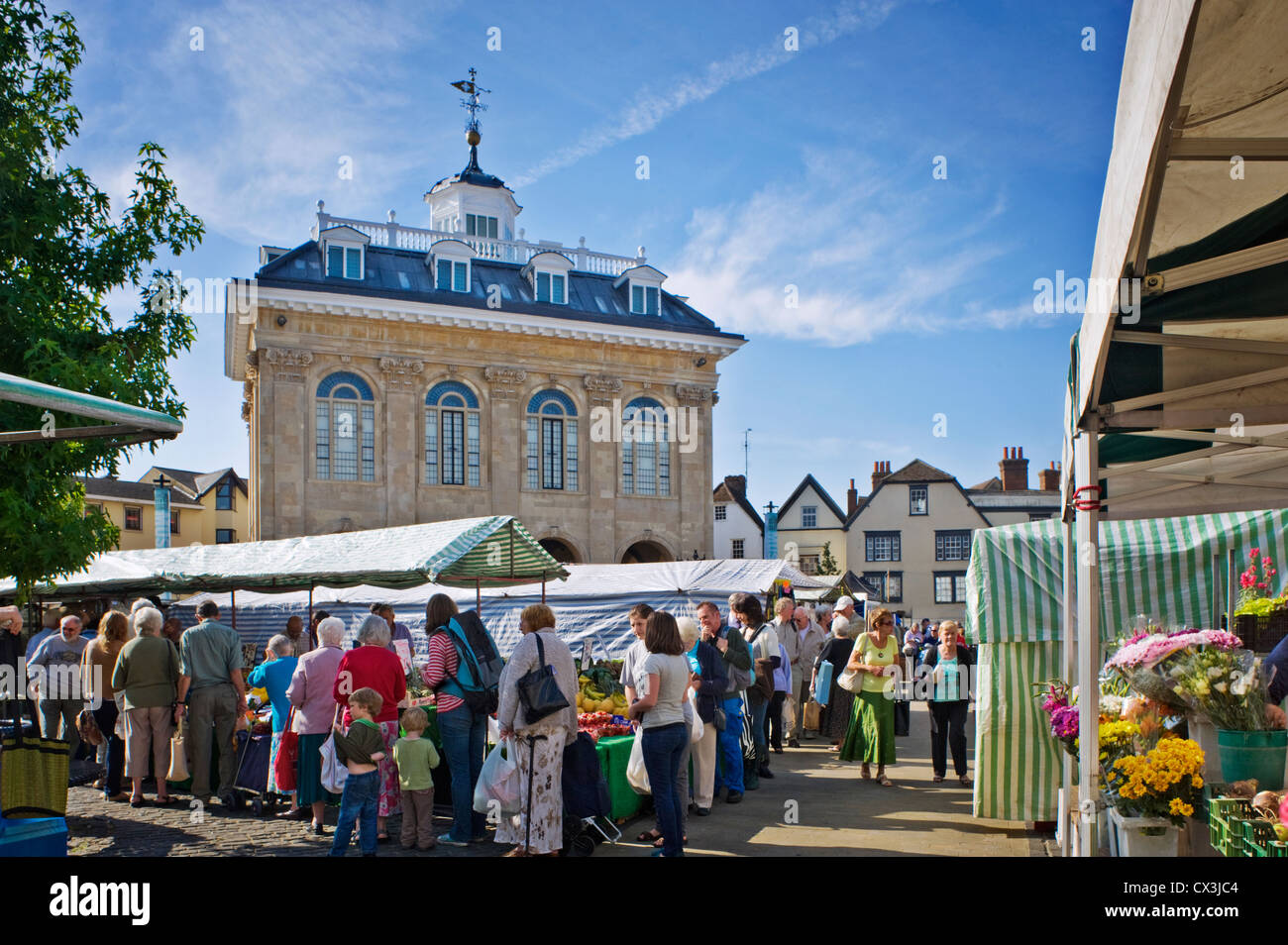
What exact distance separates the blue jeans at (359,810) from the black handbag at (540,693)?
4.26ft

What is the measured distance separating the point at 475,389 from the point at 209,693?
26.4m

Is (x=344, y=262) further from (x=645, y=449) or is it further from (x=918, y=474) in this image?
(x=918, y=474)

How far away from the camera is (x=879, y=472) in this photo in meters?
61.3

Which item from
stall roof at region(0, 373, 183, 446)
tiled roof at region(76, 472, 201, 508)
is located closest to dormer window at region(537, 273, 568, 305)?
tiled roof at region(76, 472, 201, 508)

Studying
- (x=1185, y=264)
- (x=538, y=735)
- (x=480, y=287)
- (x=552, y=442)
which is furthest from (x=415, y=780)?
(x=480, y=287)

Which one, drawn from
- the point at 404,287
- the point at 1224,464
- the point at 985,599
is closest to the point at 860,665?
the point at 985,599

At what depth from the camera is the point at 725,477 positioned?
6350cm

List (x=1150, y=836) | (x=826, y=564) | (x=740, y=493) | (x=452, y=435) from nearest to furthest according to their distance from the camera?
(x=1150, y=836), (x=452, y=435), (x=826, y=564), (x=740, y=493)

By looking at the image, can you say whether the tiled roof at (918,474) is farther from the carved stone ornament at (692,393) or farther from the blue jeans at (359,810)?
the blue jeans at (359,810)

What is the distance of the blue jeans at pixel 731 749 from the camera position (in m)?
10.9

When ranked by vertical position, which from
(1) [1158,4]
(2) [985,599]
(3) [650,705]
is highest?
(1) [1158,4]

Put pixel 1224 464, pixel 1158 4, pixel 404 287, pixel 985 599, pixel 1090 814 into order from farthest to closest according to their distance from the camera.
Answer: pixel 404 287 < pixel 985 599 < pixel 1224 464 < pixel 1090 814 < pixel 1158 4
